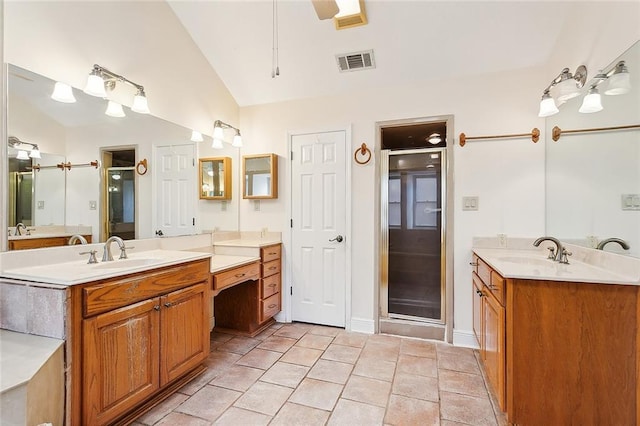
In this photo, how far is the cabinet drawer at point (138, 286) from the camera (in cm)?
148

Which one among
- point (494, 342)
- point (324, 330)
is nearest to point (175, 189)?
point (324, 330)

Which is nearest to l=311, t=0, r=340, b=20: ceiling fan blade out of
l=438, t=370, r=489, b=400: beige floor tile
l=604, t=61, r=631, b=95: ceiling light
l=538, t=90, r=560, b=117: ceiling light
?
l=538, t=90, r=560, b=117: ceiling light

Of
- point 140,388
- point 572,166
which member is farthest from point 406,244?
point 140,388

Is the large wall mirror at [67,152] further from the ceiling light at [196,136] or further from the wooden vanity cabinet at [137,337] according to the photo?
the wooden vanity cabinet at [137,337]

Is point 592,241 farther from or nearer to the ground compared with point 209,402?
farther from the ground

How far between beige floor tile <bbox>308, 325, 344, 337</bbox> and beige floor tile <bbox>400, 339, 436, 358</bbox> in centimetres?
68

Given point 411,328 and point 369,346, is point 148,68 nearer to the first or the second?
point 369,346

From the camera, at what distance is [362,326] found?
10.2 feet

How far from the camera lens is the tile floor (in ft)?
5.89

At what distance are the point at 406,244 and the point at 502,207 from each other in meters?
0.98

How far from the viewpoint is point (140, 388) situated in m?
1.72

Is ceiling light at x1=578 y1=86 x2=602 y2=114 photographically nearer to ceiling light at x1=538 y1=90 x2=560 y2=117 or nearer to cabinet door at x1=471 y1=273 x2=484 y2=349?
ceiling light at x1=538 y1=90 x2=560 y2=117

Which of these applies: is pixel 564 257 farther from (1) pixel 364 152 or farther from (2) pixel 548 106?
(1) pixel 364 152

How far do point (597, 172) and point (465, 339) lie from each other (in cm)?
174
